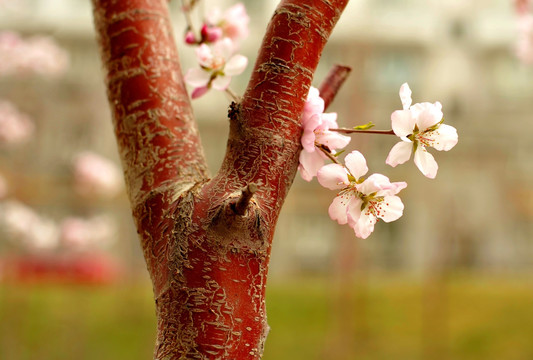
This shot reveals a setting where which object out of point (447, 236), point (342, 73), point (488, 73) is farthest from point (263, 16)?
point (342, 73)

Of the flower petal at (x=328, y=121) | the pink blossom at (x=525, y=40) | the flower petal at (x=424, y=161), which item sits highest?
the pink blossom at (x=525, y=40)

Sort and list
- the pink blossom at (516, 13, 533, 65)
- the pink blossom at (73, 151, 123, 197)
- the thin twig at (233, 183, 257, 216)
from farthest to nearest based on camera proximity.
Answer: the pink blossom at (73, 151, 123, 197) < the pink blossom at (516, 13, 533, 65) < the thin twig at (233, 183, 257, 216)

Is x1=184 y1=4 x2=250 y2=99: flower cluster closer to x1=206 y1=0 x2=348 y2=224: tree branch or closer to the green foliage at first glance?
x1=206 y1=0 x2=348 y2=224: tree branch

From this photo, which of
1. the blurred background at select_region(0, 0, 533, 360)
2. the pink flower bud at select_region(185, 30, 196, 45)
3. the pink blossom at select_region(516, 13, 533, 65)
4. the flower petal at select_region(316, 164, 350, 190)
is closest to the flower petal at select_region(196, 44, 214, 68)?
the pink flower bud at select_region(185, 30, 196, 45)

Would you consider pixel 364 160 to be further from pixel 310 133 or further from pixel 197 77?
pixel 197 77

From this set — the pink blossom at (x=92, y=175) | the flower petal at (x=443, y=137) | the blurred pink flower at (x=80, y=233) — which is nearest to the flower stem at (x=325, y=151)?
the flower petal at (x=443, y=137)

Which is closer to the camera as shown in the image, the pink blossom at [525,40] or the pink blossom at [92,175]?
the pink blossom at [525,40]

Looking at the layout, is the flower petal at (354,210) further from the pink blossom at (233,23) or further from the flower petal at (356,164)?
the pink blossom at (233,23)
